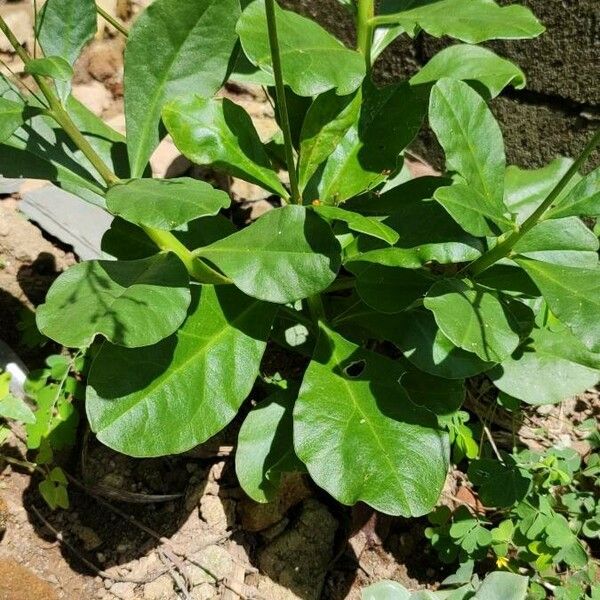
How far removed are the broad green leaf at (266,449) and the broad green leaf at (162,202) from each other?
0.60 metres

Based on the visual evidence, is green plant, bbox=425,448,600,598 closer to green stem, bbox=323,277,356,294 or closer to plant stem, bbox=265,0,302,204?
green stem, bbox=323,277,356,294

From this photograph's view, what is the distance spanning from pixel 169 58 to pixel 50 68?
43cm

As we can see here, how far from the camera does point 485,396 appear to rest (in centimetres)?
215

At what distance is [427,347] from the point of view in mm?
1608

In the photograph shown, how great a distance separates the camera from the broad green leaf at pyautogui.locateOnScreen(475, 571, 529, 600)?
1.58 m

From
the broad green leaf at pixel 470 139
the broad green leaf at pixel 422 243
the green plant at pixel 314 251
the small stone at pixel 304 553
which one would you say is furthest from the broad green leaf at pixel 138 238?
the small stone at pixel 304 553

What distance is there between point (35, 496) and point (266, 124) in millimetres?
1485

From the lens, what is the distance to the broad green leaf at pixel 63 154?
5.20ft

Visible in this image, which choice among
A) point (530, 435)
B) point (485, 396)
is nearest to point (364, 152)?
point (485, 396)

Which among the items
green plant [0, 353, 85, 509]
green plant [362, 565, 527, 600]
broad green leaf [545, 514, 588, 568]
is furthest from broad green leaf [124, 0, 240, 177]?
broad green leaf [545, 514, 588, 568]

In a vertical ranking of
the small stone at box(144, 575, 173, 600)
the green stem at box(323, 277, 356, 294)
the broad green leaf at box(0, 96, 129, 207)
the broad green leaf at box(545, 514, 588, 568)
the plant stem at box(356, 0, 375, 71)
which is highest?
the plant stem at box(356, 0, 375, 71)

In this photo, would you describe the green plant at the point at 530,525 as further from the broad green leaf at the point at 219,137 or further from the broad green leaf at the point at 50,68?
the broad green leaf at the point at 50,68

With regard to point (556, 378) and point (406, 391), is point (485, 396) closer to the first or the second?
point (556, 378)

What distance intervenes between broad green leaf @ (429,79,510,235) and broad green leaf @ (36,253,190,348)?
58 cm
